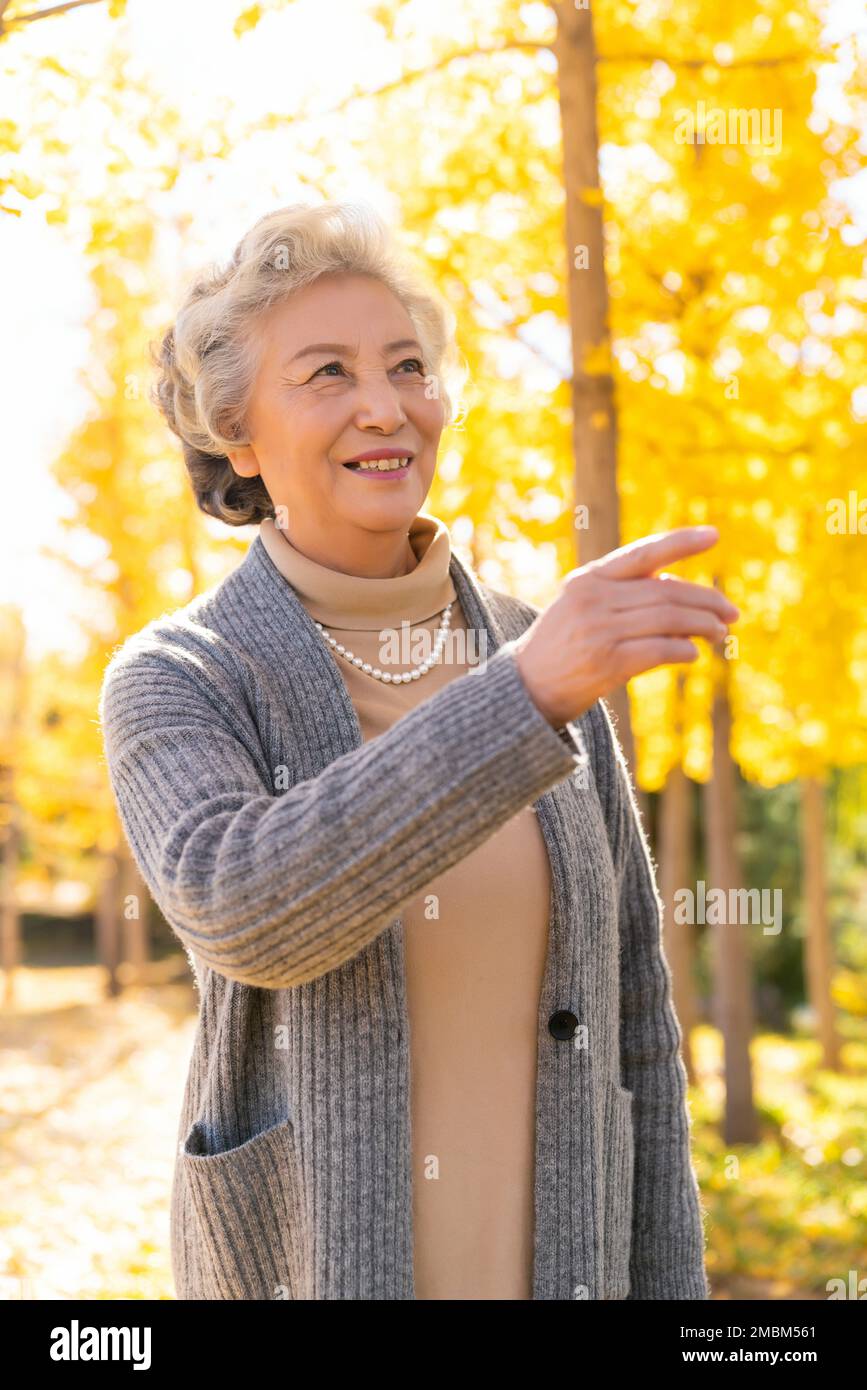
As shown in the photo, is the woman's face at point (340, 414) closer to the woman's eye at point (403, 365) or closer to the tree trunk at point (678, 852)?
the woman's eye at point (403, 365)

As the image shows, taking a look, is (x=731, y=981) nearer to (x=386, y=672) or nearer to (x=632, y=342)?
(x=632, y=342)

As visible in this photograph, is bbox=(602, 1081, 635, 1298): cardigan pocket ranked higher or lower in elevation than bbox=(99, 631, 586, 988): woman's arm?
lower

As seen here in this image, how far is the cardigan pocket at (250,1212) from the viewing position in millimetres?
1660

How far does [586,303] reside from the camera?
13.7 feet

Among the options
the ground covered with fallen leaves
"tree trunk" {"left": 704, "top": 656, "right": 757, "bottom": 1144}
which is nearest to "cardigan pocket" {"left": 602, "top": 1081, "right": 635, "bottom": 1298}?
the ground covered with fallen leaves

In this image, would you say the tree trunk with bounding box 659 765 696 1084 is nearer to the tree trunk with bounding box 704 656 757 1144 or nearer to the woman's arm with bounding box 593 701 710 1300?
the tree trunk with bounding box 704 656 757 1144

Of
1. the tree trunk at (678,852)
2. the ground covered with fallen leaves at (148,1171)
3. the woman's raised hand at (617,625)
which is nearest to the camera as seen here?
the woman's raised hand at (617,625)

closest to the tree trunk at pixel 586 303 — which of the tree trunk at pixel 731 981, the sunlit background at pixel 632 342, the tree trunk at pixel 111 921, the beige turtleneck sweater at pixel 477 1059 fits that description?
the sunlit background at pixel 632 342

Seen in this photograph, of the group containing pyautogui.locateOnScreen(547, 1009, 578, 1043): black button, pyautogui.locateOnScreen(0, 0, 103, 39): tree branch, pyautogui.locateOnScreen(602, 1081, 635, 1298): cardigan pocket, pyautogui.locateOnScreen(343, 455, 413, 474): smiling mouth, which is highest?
pyautogui.locateOnScreen(0, 0, 103, 39): tree branch

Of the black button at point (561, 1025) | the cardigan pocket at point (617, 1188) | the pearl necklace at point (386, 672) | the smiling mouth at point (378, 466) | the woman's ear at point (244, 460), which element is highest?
the woman's ear at point (244, 460)

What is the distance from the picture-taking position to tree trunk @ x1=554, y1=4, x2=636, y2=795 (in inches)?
161

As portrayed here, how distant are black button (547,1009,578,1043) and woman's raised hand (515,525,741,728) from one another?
1.97 ft
